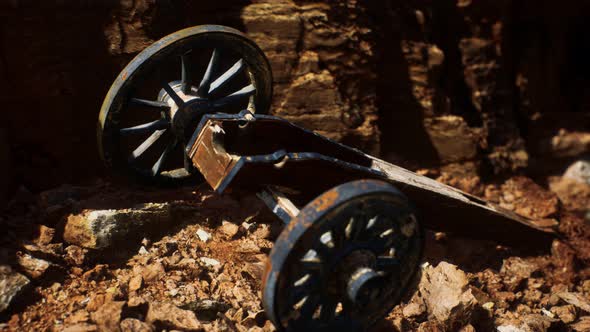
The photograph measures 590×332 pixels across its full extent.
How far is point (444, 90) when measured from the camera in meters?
6.54

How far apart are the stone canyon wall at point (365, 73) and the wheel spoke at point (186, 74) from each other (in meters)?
0.79

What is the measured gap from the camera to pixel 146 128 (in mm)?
4305

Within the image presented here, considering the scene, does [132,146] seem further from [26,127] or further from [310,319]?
[310,319]

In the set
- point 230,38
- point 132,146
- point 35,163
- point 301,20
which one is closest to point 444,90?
point 301,20

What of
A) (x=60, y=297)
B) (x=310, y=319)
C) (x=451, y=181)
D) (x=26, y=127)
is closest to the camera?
(x=310, y=319)

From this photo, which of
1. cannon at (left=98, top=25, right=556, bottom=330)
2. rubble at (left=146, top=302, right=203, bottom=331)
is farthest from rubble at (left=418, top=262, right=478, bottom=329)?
rubble at (left=146, top=302, right=203, bottom=331)

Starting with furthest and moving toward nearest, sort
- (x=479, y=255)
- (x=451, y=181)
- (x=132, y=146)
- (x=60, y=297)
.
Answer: (x=451, y=181), (x=479, y=255), (x=132, y=146), (x=60, y=297)

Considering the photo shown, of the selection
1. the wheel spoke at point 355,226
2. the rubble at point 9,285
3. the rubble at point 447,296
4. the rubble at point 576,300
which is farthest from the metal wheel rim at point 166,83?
the rubble at point 576,300

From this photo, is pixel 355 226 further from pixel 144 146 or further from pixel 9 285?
pixel 9 285

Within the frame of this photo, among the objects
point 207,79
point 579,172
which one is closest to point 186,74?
point 207,79

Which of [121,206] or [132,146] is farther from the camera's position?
[132,146]

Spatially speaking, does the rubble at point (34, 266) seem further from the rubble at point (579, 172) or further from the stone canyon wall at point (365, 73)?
the rubble at point (579, 172)

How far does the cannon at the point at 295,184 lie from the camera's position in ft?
10.5

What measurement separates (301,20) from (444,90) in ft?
6.80
